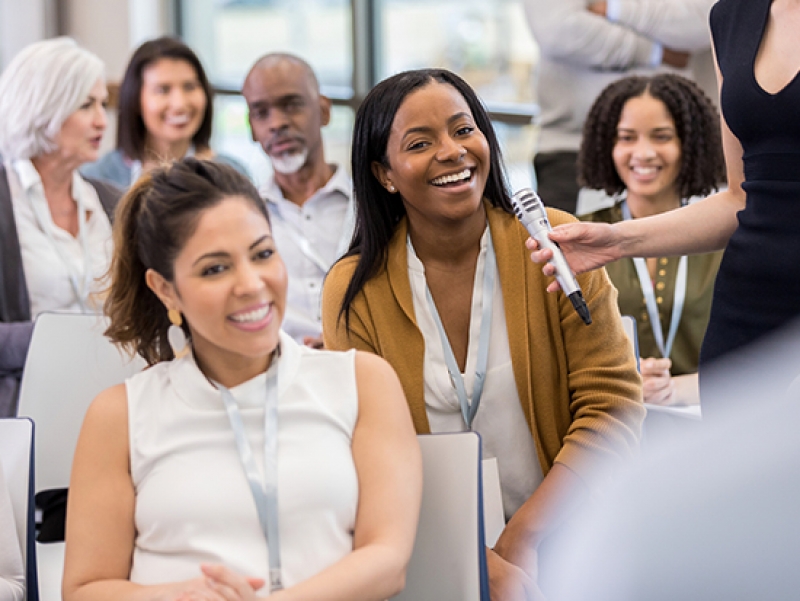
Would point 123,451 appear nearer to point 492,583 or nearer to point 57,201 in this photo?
point 492,583

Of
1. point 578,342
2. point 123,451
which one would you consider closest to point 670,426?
point 578,342

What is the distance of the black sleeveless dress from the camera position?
1.68m

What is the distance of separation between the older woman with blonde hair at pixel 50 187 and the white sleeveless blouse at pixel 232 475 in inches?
64.2

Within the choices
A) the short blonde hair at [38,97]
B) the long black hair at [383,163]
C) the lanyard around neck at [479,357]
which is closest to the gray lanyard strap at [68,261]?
the short blonde hair at [38,97]

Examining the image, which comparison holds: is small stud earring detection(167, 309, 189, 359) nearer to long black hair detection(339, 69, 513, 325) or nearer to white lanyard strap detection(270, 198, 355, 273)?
long black hair detection(339, 69, 513, 325)

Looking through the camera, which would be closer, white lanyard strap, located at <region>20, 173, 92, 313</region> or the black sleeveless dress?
the black sleeveless dress

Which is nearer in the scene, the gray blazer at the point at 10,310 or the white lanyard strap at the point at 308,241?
the gray blazer at the point at 10,310

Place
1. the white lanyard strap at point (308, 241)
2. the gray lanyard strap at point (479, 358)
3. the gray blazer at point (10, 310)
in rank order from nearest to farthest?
1. the gray lanyard strap at point (479, 358)
2. the gray blazer at point (10, 310)
3. the white lanyard strap at point (308, 241)

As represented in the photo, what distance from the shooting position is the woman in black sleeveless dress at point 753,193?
1.68m

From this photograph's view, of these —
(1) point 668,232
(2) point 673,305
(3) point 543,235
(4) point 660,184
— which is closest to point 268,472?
(3) point 543,235

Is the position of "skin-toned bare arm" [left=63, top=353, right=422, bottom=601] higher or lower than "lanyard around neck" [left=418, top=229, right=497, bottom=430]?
lower

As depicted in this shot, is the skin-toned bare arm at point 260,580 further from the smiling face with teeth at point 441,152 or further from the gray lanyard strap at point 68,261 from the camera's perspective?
the gray lanyard strap at point 68,261

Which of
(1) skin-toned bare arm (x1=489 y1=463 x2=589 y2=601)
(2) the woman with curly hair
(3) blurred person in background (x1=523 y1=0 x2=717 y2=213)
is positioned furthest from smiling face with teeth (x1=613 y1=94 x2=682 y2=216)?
(1) skin-toned bare arm (x1=489 y1=463 x2=589 y2=601)

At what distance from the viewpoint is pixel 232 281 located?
5.37 ft
